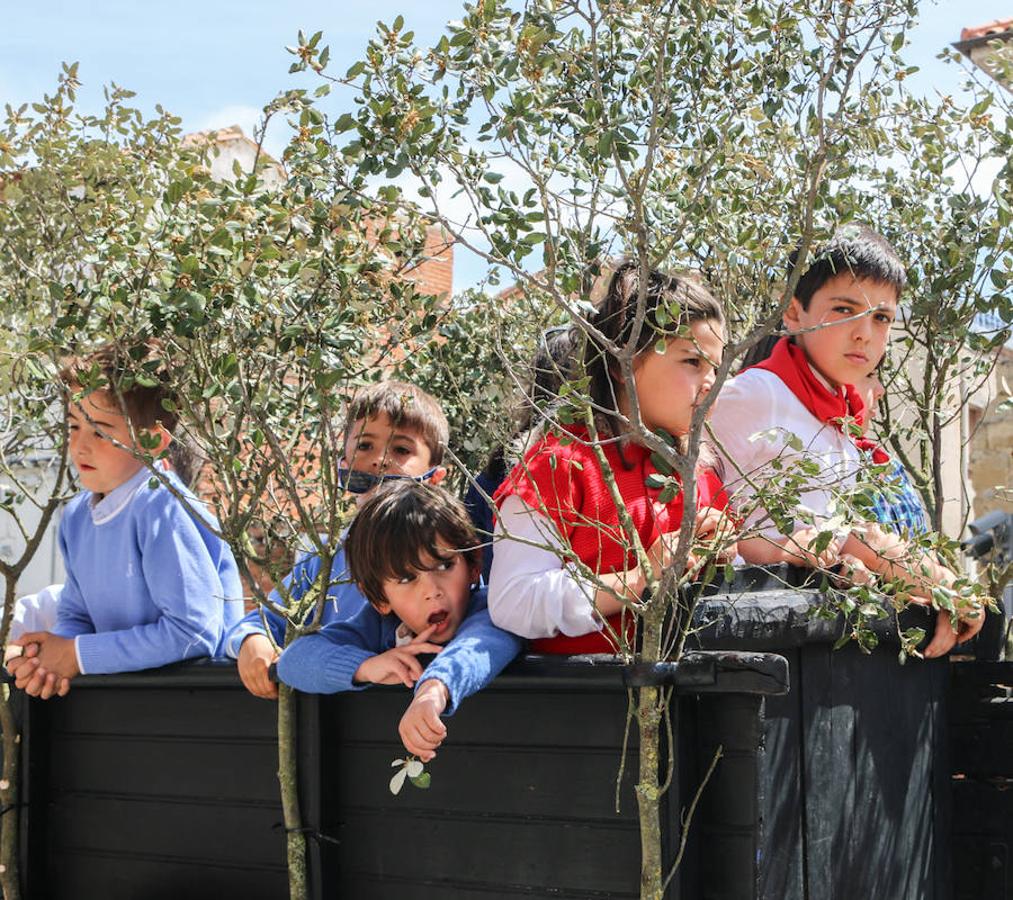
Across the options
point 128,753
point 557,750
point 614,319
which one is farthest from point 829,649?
point 128,753

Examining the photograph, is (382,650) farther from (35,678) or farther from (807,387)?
(807,387)

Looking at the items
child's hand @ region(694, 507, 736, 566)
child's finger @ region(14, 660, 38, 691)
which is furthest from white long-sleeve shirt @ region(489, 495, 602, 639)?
child's finger @ region(14, 660, 38, 691)

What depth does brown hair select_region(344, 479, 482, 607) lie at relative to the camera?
2.88 m

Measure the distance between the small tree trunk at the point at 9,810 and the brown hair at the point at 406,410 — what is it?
1110 millimetres

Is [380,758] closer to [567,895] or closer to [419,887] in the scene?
[419,887]

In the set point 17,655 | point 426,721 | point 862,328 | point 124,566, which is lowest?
point 426,721

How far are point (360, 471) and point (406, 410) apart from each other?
0.22 m

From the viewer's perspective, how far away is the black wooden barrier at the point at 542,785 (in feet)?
7.62

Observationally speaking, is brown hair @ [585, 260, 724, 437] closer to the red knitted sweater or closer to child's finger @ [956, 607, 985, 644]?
the red knitted sweater

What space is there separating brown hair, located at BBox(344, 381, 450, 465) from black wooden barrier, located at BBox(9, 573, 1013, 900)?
765 millimetres

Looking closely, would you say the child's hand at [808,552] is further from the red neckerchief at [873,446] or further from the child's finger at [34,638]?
the child's finger at [34,638]

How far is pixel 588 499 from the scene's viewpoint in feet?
9.00

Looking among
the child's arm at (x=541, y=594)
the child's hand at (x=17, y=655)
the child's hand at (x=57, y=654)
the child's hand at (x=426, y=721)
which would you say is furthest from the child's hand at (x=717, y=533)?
the child's hand at (x=17, y=655)

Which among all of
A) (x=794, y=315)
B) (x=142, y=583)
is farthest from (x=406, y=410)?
(x=794, y=315)
